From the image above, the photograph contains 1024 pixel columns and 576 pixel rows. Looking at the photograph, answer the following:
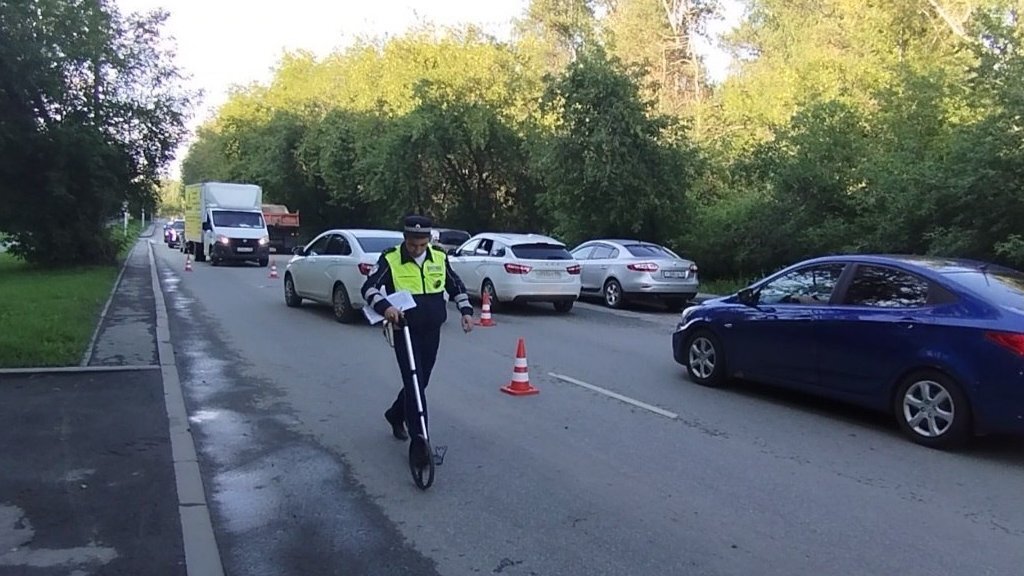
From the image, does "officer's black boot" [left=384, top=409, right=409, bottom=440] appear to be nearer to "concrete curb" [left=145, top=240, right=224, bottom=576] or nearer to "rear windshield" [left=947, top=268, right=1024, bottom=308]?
"concrete curb" [left=145, top=240, right=224, bottom=576]

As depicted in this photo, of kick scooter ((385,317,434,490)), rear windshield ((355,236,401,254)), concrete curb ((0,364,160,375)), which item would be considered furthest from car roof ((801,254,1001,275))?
rear windshield ((355,236,401,254))

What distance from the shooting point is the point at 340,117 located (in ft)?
149

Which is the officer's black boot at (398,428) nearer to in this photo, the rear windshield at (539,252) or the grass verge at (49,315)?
the grass verge at (49,315)

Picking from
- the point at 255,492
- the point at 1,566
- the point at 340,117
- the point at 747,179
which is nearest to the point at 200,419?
the point at 255,492

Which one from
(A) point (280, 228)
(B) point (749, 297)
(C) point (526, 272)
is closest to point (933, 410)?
(B) point (749, 297)

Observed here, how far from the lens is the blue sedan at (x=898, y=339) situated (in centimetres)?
672

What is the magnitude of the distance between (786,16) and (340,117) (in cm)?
2269

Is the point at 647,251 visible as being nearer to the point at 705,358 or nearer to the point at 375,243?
the point at 375,243

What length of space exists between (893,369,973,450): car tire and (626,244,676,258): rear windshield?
1164cm

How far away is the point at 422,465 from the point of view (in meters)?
5.91

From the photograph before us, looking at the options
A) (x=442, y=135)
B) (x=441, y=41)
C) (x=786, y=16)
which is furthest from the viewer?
(x=786, y=16)

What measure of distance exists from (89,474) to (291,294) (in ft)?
38.7

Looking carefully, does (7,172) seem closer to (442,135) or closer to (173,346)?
(442,135)

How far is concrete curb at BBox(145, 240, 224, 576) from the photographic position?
460 cm
